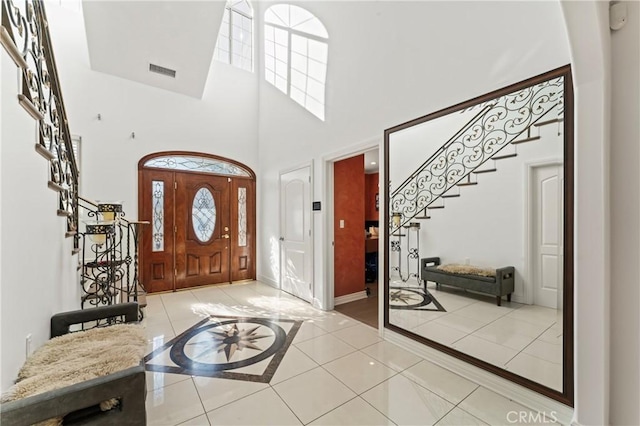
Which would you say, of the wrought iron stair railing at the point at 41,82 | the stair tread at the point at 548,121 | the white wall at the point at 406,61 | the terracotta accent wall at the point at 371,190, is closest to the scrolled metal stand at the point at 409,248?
Result: the white wall at the point at 406,61

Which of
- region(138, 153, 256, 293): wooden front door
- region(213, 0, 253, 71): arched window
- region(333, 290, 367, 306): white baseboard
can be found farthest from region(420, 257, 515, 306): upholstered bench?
region(213, 0, 253, 71): arched window

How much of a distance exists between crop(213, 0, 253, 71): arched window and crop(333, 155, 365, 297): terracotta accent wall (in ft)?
12.1

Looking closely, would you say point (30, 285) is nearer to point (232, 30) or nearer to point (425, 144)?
Answer: point (425, 144)

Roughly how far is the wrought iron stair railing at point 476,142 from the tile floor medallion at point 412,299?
2.22 feet

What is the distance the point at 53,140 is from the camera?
82.4 inches

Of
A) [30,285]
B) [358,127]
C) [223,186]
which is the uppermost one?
[358,127]

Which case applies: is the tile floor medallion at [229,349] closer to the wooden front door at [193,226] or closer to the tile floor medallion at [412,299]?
the tile floor medallion at [412,299]

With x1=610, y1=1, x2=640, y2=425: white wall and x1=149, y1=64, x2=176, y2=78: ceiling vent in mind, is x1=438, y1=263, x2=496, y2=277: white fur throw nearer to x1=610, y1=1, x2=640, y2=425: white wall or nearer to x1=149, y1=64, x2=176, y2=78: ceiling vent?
x1=610, y1=1, x2=640, y2=425: white wall

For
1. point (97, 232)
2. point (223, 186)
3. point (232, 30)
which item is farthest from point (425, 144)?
point (232, 30)

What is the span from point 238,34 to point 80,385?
6800 millimetres

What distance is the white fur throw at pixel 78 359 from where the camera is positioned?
4.12 feet

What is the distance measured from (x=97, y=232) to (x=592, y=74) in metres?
4.05

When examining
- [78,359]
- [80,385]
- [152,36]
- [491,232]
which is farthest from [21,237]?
[152,36]

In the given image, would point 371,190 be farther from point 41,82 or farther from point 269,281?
point 41,82
